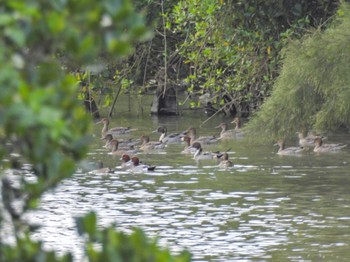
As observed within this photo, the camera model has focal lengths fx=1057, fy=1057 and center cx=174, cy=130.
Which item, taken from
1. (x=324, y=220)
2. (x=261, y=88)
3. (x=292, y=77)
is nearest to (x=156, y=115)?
(x=261, y=88)

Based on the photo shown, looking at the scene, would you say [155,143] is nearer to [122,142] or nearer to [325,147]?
[122,142]

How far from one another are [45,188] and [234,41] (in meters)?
19.8

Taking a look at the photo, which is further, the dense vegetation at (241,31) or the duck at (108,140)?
the duck at (108,140)

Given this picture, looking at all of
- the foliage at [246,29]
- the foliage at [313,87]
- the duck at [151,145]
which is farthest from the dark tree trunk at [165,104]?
the foliage at [313,87]

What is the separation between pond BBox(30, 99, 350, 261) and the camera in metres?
12.0

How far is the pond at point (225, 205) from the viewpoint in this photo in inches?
474

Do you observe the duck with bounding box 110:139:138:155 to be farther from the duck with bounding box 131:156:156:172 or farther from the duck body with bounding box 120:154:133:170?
the duck with bounding box 131:156:156:172

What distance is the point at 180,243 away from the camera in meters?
12.1

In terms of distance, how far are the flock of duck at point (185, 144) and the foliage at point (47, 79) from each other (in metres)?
16.3

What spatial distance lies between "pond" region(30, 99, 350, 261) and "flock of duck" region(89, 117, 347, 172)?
0.25 meters

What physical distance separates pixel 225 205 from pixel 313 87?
4577 mm

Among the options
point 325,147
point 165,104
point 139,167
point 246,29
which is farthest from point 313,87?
point 165,104

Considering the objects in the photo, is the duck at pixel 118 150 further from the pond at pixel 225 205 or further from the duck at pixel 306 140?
the duck at pixel 306 140

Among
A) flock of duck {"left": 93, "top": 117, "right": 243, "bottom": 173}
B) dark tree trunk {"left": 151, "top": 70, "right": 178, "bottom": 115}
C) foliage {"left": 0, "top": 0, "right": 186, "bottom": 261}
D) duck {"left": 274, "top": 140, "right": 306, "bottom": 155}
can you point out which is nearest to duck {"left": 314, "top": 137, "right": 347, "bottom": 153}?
duck {"left": 274, "top": 140, "right": 306, "bottom": 155}
